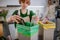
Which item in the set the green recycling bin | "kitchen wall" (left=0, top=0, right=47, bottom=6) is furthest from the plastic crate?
"kitchen wall" (left=0, top=0, right=47, bottom=6)

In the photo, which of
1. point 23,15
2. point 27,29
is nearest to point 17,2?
→ point 23,15

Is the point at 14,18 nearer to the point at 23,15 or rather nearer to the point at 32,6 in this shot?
the point at 23,15

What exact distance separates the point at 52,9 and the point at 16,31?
0.35 metres

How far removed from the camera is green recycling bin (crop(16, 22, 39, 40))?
0.80 meters

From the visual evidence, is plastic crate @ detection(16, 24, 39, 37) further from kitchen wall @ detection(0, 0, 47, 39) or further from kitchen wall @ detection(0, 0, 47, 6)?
kitchen wall @ detection(0, 0, 47, 6)

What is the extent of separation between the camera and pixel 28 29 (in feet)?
2.61

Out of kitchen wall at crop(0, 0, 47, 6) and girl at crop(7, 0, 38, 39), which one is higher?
kitchen wall at crop(0, 0, 47, 6)

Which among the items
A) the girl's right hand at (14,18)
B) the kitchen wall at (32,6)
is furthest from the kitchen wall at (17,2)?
the girl's right hand at (14,18)

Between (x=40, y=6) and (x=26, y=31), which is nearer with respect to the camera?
(x=26, y=31)

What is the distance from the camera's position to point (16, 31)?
0.88 meters

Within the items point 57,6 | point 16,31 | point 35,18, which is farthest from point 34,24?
point 57,6

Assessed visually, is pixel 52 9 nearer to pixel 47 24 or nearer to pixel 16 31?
pixel 47 24

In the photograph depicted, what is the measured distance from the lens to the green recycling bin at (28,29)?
80cm

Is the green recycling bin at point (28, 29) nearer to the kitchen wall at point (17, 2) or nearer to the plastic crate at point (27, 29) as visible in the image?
the plastic crate at point (27, 29)
